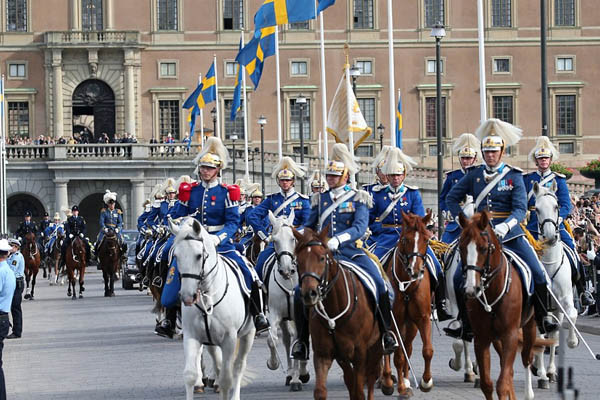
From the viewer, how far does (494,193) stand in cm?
1440

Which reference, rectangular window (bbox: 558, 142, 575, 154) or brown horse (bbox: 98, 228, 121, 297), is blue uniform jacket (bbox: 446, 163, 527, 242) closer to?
brown horse (bbox: 98, 228, 121, 297)

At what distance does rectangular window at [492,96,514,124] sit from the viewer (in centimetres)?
8525

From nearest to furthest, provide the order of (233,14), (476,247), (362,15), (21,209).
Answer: (476,247) < (21,209) < (233,14) < (362,15)

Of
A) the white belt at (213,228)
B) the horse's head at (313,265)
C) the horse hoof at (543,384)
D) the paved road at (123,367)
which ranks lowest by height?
the paved road at (123,367)

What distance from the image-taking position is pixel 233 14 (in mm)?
84062

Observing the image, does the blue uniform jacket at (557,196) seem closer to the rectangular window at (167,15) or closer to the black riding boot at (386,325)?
the black riding boot at (386,325)

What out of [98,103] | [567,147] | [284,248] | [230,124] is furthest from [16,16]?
[284,248]

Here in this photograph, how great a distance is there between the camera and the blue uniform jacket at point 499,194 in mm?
14117

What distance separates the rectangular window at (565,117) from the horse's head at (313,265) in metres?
75.5

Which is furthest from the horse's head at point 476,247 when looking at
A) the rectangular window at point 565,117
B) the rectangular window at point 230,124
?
the rectangular window at point 565,117

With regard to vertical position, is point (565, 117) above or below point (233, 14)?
below

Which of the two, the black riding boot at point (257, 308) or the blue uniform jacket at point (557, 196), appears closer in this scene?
the black riding boot at point (257, 308)

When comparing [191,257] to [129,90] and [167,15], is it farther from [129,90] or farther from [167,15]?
[167,15]

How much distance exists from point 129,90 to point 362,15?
634 inches
